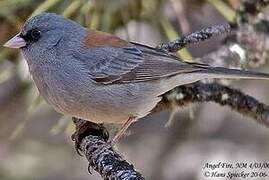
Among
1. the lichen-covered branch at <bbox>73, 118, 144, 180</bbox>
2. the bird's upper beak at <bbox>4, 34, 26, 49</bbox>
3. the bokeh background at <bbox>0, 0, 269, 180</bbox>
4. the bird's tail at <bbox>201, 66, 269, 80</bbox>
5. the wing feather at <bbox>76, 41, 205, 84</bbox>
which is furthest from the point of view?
the bokeh background at <bbox>0, 0, 269, 180</bbox>

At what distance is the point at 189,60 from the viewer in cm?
321

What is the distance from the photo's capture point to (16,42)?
2.91m

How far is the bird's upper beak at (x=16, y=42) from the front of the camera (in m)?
2.87

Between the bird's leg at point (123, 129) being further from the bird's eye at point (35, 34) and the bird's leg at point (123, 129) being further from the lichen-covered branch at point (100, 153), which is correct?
the bird's eye at point (35, 34)

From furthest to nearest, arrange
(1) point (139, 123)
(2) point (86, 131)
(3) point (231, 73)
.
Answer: (1) point (139, 123) → (2) point (86, 131) → (3) point (231, 73)

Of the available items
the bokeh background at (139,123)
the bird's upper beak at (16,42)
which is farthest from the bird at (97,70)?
the bokeh background at (139,123)

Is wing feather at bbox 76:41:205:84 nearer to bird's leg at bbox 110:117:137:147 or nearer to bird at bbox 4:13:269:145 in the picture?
bird at bbox 4:13:269:145

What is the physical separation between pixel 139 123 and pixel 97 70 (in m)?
1.75

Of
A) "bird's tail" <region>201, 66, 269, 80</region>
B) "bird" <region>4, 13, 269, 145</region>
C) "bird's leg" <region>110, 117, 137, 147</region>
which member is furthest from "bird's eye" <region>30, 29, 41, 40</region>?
"bird's tail" <region>201, 66, 269, 80</region>

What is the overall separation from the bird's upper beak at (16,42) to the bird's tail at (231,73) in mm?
760

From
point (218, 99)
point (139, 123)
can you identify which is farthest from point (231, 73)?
point (139, 123)

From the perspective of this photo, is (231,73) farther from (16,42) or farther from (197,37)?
(16,42)

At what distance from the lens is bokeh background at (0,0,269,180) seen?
325cm

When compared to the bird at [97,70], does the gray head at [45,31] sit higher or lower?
higher
